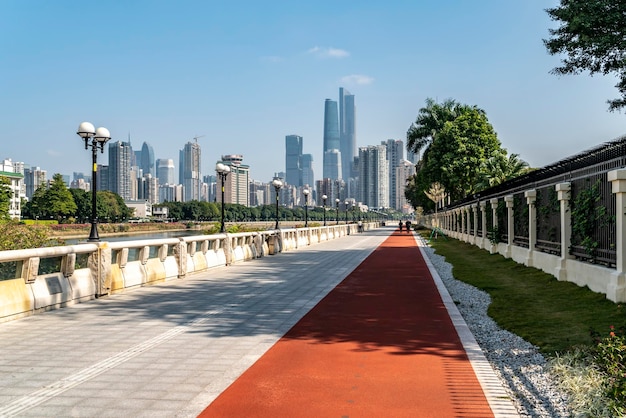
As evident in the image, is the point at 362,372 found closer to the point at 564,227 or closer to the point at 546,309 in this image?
the point at 546,309

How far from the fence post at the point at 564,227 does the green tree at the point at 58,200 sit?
396 feet

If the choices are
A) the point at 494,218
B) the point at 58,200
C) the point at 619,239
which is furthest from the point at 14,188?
the point at 619,239

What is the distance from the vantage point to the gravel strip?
5516 millimetres

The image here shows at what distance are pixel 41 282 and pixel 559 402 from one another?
31.3 feet

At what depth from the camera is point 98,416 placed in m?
5.11

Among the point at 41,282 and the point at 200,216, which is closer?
the point at 41,282

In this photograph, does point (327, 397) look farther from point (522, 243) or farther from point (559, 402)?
point (522, 243)

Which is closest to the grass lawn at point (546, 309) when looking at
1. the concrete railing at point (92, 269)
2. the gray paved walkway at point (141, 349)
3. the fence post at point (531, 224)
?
the fence post at point (531, 224)

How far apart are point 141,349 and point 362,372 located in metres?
3.24

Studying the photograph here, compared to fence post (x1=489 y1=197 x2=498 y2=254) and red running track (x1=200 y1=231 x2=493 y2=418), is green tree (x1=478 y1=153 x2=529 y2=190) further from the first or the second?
red running track (x1=200 y1=231 x2=493 y2=418)

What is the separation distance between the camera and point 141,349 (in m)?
7.86

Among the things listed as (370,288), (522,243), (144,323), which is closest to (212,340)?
(144,323)

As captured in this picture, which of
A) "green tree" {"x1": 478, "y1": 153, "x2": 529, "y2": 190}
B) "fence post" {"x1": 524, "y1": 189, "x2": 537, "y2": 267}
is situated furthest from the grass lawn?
"green tree" {"x1": 478, "y1": 153, "x2": 529, "y2": 190}

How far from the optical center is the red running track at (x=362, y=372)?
17.5 ft
